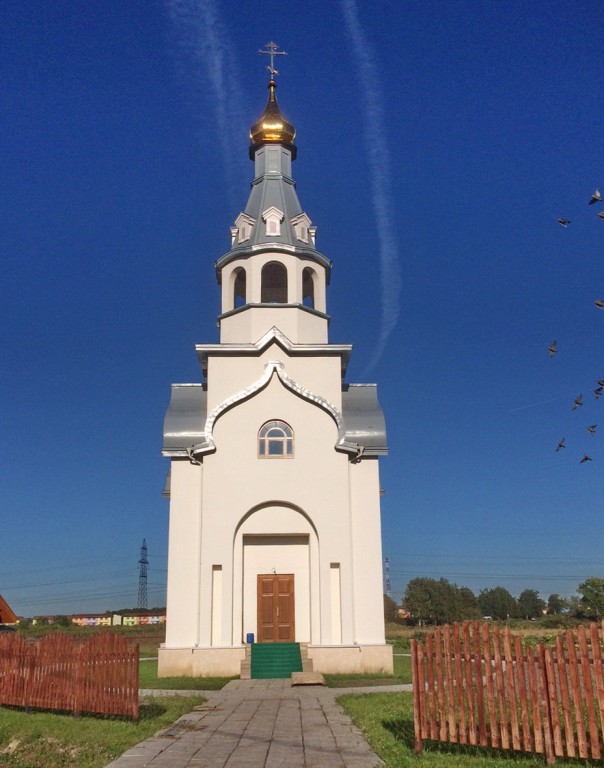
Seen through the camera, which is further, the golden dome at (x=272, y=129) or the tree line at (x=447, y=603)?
the tree line at (x=447, y=603)

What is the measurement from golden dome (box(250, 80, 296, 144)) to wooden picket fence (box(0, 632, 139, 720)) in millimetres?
17955

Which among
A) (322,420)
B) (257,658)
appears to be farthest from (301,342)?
(257,658)

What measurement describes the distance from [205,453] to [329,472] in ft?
10.7

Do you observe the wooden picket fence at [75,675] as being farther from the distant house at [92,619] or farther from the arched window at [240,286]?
the distant house at [92,619]

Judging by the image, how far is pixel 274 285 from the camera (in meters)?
23.6

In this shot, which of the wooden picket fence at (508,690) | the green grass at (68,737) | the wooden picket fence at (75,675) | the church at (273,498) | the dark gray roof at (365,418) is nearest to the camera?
the wooden picket fence at (508,690)

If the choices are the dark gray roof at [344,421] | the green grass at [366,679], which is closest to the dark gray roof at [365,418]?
the dark gray roof at [344,421]

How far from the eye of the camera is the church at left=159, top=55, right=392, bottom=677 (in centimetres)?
1806

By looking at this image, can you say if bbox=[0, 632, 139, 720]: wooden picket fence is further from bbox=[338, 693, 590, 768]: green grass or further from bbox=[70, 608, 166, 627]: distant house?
bbox=[70, 608, 166, 627]: distant house

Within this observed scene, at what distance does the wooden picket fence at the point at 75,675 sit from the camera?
994cm

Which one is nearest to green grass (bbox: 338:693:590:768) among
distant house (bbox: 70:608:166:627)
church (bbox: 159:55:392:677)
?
church (bbox: 159:55:392:677)

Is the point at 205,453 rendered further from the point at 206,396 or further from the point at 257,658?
the point at 257,658

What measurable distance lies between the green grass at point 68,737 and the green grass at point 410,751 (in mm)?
2773

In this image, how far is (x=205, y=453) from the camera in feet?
→ 62.8
